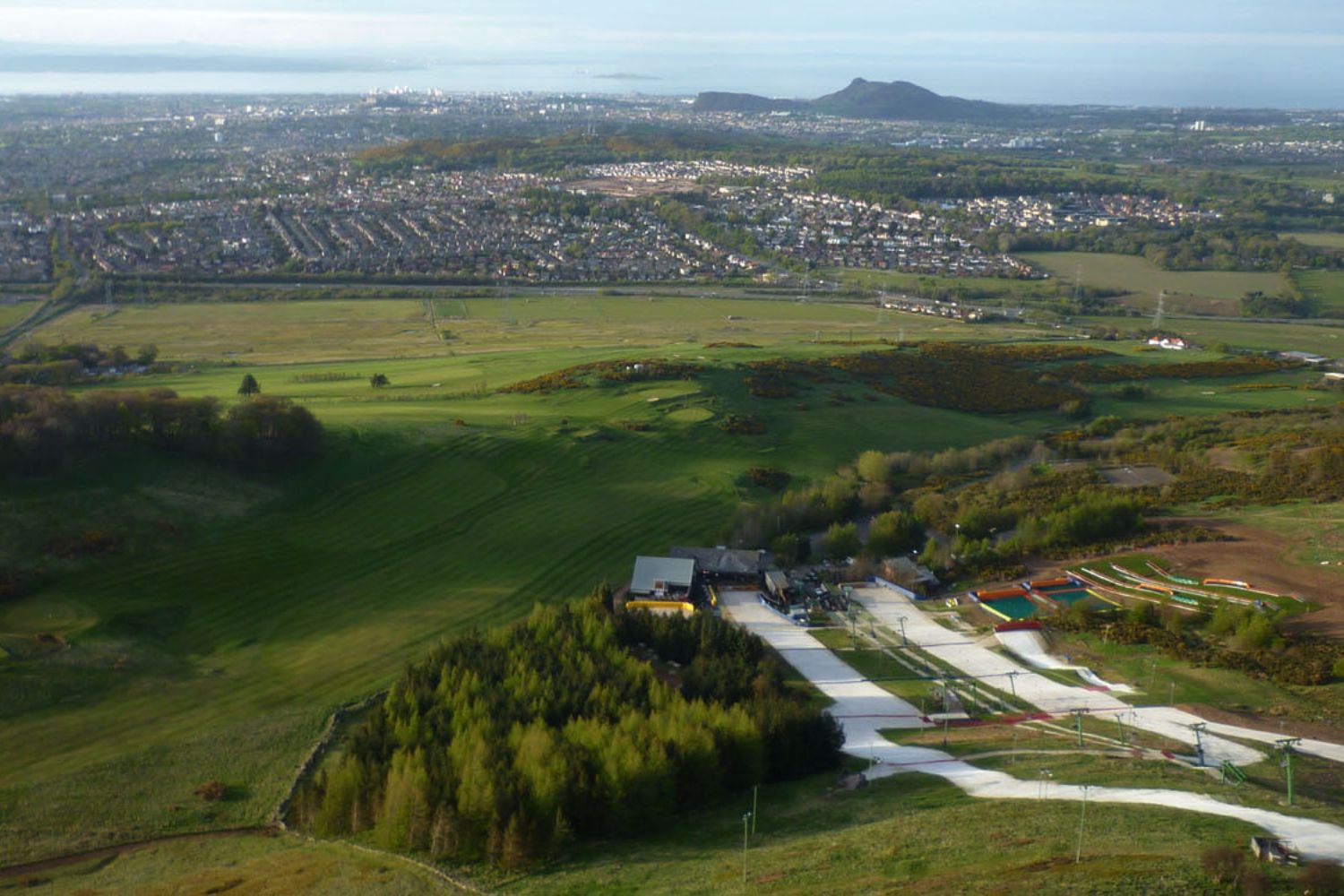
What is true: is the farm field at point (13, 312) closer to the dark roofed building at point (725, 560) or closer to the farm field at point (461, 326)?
the farm field at point (461, 326)

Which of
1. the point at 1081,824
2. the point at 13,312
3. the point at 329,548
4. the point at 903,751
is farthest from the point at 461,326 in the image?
the point at 1081,824

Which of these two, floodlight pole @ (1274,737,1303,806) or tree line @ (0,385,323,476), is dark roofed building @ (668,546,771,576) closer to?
tree line @ (0,385,323,476)

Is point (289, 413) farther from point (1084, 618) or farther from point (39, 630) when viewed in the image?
point (1084, 618)

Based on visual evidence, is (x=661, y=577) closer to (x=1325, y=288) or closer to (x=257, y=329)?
(x=257, y=329)

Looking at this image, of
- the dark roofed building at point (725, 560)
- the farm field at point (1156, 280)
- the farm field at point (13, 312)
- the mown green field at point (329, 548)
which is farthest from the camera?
the farm field at point (1156, 280)

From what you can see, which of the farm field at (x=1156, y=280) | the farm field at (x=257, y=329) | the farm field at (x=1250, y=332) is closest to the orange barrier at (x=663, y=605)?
the farm field at (x=257, y=329)

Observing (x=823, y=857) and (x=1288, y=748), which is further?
(x=1288, y=748)

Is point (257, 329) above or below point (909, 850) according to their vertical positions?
below
